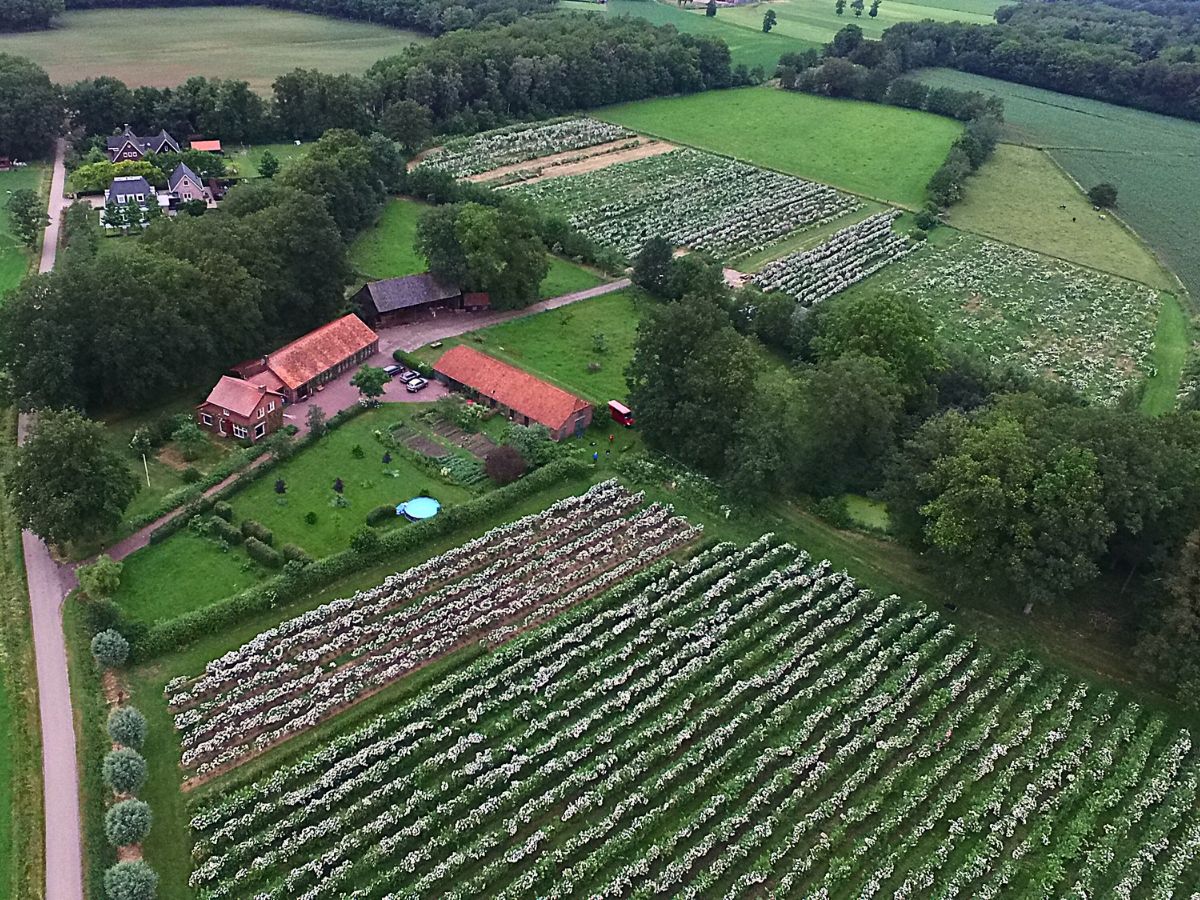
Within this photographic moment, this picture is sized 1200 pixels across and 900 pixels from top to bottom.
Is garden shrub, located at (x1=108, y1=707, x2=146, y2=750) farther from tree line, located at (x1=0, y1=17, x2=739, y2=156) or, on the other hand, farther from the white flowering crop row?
tree line, located at (x1=0, y1=17, x2=739, y2=156)

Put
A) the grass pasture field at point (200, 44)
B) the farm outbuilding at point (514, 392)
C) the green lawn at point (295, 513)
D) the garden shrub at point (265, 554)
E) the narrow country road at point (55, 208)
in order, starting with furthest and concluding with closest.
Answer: the grass pasture field at point (200, 44) → the narrow country road at point (55, 208) → the farm outbuilding at point (514, 392) → the garden shrub at point (265, 554) → the green lawn at point (295, 513)

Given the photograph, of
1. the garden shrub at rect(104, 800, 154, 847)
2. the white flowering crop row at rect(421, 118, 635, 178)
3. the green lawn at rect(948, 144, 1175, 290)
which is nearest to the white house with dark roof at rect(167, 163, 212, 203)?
the white flowering crop row at rect(421, 118, 635, 178)

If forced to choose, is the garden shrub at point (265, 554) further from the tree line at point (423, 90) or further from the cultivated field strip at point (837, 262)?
the tree line at point (423, 90)

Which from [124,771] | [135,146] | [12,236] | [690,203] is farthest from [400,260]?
[124,771]

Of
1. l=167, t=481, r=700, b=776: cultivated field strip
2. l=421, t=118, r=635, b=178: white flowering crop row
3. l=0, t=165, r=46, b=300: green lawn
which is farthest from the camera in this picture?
l=421, t=118, r=635, b=178: white flowering crop row

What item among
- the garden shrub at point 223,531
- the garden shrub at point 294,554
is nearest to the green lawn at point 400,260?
the garden shrub at point 223,531
